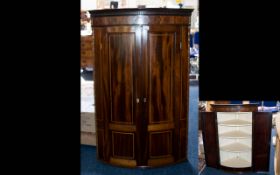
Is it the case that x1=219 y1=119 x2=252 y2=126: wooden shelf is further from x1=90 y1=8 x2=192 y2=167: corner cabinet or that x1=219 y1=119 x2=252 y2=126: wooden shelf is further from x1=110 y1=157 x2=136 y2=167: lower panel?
x1=110 y1=157 x2=136 y2=167: lower panel

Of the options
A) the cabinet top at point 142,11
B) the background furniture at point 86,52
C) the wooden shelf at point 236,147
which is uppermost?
the cabinet top at point 142,11

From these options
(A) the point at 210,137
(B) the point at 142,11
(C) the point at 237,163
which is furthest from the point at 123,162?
(B) the point at 142,11

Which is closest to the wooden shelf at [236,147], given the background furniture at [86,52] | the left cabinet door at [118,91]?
the left cabinet door at [118,91]

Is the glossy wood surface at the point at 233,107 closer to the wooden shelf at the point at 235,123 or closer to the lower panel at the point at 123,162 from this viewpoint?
the wooden shelf at the point at 235,123

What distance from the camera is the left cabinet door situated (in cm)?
385

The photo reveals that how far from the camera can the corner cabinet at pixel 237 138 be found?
139 inches

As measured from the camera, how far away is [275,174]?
3.69 m

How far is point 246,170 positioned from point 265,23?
2.16 meters

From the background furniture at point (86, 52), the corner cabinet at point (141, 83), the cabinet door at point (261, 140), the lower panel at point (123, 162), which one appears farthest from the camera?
the background furniture at point (86, 52)

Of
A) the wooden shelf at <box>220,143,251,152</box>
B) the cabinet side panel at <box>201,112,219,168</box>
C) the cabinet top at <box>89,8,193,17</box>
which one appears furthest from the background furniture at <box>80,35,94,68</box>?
the wooden shelf at <box>220,143,251,152</box>

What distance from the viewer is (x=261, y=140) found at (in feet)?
11.8

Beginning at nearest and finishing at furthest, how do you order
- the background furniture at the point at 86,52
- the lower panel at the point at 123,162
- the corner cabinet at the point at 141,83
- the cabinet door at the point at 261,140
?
the cabinet door at the point at 261,140
the corner cabinet at the point at 141,83
the lower panel at the point at 123,162
the background furniture at the point at 86,52
